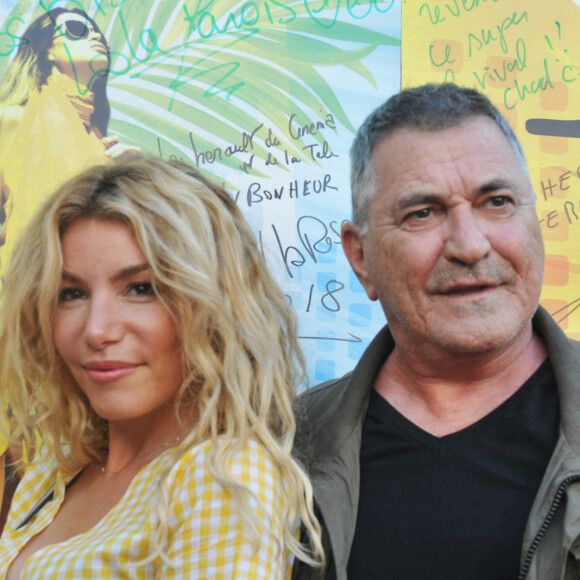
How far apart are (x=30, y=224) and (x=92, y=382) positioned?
43 centimetres

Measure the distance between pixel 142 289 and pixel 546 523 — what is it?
867mm

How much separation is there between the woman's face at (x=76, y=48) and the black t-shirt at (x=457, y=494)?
53.4 inches

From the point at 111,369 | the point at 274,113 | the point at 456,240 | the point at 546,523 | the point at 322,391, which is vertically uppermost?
the point at 274,113

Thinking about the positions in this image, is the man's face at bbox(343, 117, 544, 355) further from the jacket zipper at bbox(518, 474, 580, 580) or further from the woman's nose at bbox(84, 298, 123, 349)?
the woman's nose at bbox(84, 298, 123, 349)

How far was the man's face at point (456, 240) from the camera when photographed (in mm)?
1722

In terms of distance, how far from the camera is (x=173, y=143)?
7.84ft

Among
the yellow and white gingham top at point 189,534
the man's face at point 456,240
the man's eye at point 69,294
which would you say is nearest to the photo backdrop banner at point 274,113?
the man's face at point 456,240

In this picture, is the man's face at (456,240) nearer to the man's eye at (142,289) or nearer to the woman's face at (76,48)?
the man's eye at (142,289)

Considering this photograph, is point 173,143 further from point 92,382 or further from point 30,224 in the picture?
point 92,382

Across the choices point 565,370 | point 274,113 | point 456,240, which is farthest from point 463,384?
point 274,113

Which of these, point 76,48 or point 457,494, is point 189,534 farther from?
point 76,48

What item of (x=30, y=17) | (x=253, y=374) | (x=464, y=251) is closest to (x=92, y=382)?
(x=253, y=374)

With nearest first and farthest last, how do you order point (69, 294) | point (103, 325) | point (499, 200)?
point (103, 325)
point (69, 294)
point (499, 200)

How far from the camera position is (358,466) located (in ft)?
5.72
